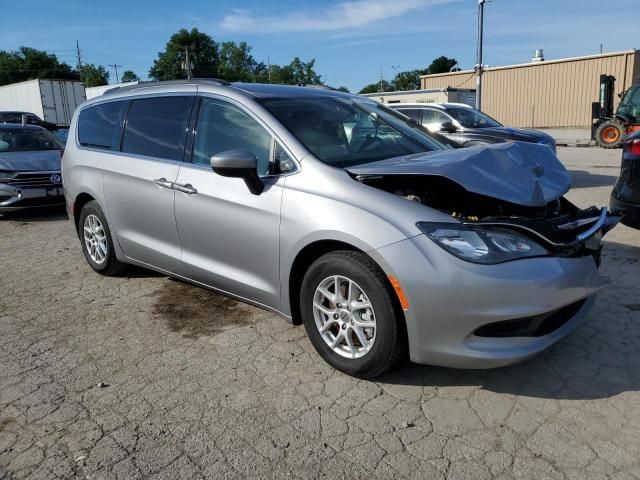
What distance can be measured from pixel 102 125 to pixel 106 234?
1.06 meters

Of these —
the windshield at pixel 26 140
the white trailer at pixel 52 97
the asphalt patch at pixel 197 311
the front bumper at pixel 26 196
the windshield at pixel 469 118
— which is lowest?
the asphalt patch at pixel 197 311

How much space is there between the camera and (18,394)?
127 inches

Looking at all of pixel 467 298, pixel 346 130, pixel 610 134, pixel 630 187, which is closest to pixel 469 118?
pixel 630 187

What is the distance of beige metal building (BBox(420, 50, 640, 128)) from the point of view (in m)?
29.6

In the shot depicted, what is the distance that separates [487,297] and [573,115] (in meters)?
33.1

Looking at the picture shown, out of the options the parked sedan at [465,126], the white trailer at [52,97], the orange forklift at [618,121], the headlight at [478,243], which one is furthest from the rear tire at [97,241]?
the white trailer at [52,97]

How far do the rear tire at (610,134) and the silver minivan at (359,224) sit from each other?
605 inches

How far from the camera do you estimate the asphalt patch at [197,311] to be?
4141 millimetres

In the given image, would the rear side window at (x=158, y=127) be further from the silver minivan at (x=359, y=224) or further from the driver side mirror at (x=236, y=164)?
the driver side mirror at (x=236, y=164)

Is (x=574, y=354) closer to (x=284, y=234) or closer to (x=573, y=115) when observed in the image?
(x=284, y=234)

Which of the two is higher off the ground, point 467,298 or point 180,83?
point 180,83

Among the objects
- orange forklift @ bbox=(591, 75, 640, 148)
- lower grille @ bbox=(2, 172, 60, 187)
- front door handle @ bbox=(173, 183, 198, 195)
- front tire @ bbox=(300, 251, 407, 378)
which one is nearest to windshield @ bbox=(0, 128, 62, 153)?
lower grille @ bbox=(2, 172, 60, 187)

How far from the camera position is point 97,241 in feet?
17.4

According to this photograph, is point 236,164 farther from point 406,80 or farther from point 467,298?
point 406,80
